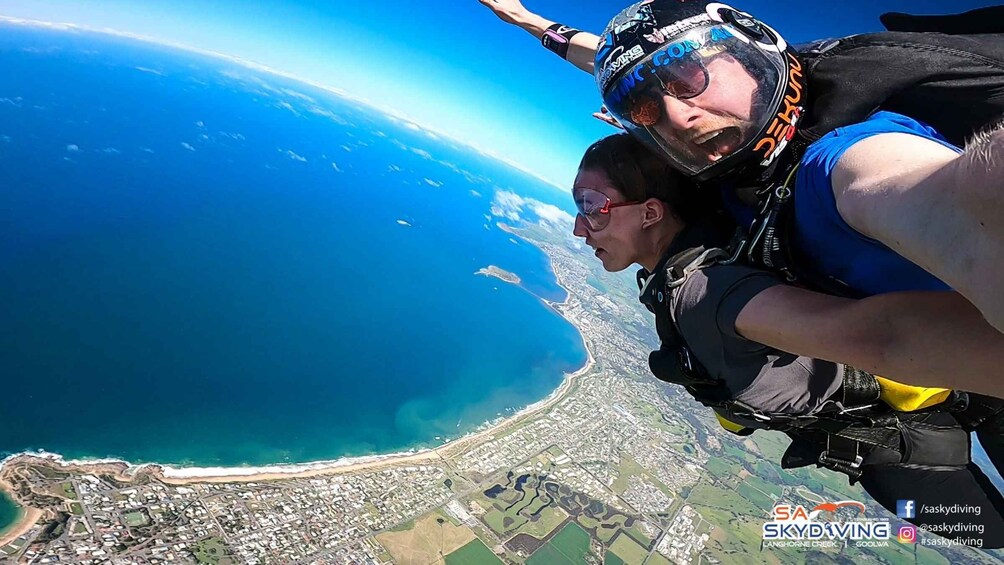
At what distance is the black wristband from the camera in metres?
2.62

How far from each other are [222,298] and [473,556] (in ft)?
76.5

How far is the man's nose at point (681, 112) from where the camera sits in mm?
1456

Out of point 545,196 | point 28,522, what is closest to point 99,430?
point 28,522

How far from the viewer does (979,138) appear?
1.69 feet

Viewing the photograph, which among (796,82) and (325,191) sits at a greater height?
(796,82)

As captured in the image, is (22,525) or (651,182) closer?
(651,182)

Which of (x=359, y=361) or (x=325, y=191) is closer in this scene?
(x=359, y=361)

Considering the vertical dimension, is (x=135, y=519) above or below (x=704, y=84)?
below

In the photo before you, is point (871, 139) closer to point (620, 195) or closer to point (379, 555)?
point (620, 195)

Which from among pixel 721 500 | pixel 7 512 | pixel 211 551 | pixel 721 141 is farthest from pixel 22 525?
pixel 721 500

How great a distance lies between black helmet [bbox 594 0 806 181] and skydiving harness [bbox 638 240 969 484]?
379 millimetres

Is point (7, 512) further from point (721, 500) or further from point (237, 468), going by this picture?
point (721, 500)

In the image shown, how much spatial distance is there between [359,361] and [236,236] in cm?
1863

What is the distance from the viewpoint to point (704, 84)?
1.46 m
